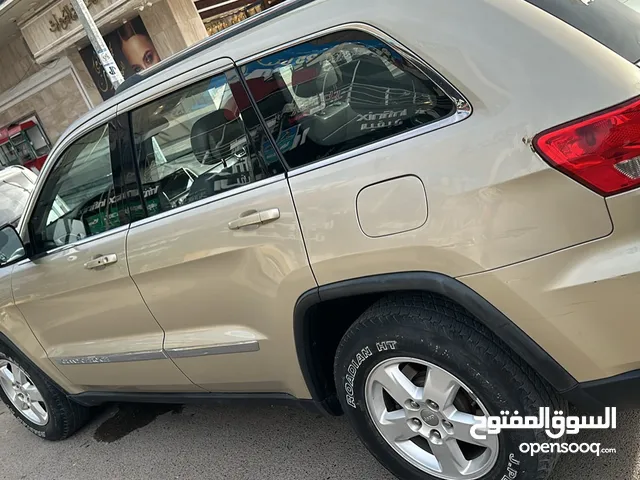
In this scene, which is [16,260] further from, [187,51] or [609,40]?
[609,40]

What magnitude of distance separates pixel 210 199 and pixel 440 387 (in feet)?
3.85

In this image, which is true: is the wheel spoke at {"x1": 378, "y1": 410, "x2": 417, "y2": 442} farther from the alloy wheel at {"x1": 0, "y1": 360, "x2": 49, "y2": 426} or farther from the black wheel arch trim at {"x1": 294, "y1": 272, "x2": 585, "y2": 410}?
the alloy wheel at {"x1": 0, "y1": 360, "x2": 49, "y2": 426}

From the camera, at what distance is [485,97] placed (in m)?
1.69

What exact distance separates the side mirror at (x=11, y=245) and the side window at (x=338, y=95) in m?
1.79

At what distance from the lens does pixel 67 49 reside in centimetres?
1464

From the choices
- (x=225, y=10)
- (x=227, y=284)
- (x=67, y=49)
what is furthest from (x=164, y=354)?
(x=67, y=49)

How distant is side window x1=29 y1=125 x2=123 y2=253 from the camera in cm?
279

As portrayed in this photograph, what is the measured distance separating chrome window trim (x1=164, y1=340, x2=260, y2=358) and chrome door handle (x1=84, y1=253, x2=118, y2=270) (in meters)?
0.50

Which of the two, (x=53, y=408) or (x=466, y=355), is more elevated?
(x=466, y=355)

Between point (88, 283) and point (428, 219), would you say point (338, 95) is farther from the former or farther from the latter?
point (88, 283)

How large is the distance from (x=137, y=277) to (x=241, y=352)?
61 cm

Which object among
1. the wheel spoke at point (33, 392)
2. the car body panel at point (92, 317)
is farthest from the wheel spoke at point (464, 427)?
the wheel spoke at point (33, 392)

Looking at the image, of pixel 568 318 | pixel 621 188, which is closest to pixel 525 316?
pixel 568 318

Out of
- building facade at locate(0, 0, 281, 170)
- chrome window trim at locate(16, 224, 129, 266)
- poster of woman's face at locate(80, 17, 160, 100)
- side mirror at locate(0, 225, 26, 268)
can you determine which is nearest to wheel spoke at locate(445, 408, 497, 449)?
chrome window trim at locate(16, 224, 129, 266)
